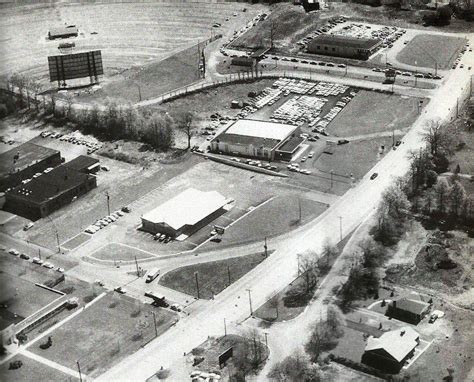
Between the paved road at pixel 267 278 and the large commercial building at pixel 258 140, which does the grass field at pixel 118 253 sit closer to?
the paved road at pixel 267 278

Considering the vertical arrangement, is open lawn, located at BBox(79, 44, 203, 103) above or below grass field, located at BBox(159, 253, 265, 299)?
above

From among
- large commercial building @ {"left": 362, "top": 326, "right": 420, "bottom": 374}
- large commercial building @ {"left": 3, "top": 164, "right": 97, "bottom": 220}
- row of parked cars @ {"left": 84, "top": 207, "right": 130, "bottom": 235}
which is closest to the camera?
large commercial building @ {"left": 362, "top": 326, "right": 420, "bottom": 374}

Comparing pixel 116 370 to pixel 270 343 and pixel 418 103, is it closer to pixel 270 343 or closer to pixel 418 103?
pixel 270 343

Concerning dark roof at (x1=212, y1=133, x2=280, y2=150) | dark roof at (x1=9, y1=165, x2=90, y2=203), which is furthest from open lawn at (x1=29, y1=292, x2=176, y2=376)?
dark roof at (x1=212, y1=133, x2=280, y2=150)

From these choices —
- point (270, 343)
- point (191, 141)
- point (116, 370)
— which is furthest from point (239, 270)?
point (191, 141)

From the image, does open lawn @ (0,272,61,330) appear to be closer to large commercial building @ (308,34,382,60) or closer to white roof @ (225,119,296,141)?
white roof @ (225,119,296,141)

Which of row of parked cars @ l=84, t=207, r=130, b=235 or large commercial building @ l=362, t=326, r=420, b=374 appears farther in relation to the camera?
row of parked cars @ l=84, t=207, r=130, b=235

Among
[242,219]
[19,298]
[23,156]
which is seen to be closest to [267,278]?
[242,219]

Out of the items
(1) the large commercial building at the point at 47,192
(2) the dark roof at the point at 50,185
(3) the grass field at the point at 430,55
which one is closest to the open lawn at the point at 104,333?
(1) the large commercial building at the point at 47,192
